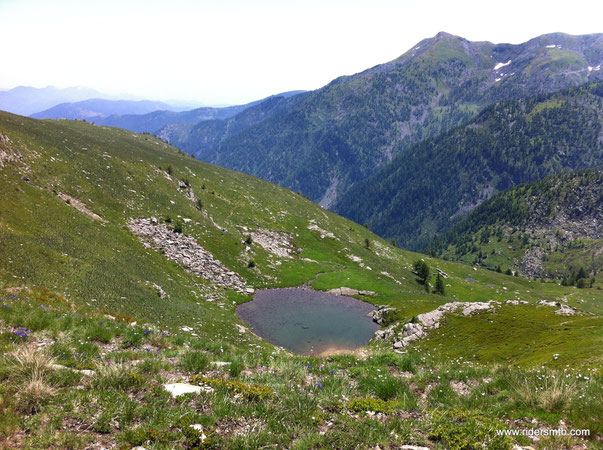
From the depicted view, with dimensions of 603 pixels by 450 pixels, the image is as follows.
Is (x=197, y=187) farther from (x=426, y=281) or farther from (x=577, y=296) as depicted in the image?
(x=577, y=296)

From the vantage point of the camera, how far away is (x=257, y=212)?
98.9 meters

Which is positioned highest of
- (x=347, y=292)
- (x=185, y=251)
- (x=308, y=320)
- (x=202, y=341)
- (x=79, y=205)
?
(x=79, y=205)

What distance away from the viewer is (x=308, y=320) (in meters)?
52.5

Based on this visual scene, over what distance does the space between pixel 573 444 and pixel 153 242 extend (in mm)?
59071

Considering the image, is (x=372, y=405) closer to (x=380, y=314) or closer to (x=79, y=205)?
(x=380, y=314)

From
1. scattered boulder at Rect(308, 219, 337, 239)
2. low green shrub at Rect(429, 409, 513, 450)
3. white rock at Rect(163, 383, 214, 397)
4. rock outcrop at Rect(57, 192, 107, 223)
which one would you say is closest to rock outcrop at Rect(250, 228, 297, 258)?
scattered boulder at Rect(308, 219, 337, 239)

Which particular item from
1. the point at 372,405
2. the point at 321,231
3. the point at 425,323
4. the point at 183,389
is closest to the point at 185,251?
the point at 425,323

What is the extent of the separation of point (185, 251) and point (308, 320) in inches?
1081

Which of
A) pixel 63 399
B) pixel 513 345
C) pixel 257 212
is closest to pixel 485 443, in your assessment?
pixel 63 399

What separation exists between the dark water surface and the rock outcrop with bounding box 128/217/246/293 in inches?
280

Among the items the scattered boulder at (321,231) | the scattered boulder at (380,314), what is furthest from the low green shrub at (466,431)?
the scattered boulder at (321,231)

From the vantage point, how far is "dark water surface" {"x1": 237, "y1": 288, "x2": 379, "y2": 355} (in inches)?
1774

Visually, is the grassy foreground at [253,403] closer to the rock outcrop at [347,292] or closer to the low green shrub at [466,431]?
the low green shrub at [466,431]

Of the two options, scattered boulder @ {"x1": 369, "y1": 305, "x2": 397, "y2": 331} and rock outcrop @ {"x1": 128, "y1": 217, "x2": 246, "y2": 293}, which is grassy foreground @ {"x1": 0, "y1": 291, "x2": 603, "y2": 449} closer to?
rock outcrop @ {"x1": 128, "y1": 217, "x2": 246, "y2": 293}
